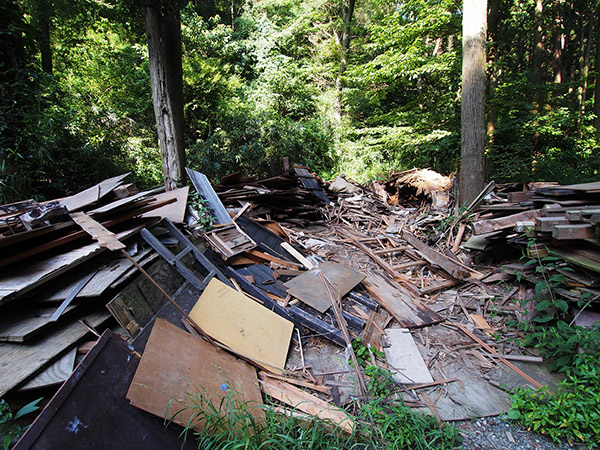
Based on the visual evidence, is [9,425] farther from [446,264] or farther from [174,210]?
[446,264]

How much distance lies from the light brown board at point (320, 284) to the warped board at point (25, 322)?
2027 mm

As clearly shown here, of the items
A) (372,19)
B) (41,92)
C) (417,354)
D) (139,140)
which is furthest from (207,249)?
(372,19)

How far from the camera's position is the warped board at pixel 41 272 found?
5.87ft

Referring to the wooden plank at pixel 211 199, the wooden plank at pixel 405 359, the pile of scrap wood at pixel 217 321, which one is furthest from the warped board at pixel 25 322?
the wooden plank at pixel 405 359

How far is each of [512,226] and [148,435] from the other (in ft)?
13.8

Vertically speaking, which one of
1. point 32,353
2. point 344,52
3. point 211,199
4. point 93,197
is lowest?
point 32,353

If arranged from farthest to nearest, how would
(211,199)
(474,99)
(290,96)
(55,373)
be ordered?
(290,96) → (474,99) → (211,199) → (55,373)

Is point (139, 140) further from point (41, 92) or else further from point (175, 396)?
point (175, 396)

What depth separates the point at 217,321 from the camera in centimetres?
260

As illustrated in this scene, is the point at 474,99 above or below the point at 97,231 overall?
above

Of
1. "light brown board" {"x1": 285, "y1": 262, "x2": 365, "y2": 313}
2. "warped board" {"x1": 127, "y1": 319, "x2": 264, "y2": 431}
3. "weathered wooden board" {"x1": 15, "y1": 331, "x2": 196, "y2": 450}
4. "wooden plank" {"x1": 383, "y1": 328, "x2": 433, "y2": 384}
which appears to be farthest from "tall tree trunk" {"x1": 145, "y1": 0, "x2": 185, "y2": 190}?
"wooden plank" {"x1": 383, "y1": 328, "x2": 433, "y2": 384}

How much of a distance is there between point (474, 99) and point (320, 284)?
4992mm

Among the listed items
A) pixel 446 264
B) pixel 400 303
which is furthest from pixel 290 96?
pixel 400 303

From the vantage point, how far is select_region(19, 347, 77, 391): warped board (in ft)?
5.21
